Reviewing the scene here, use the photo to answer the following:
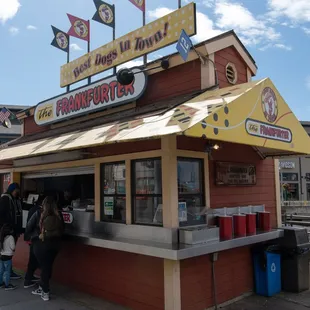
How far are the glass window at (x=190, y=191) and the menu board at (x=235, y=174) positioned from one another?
1.39 ft

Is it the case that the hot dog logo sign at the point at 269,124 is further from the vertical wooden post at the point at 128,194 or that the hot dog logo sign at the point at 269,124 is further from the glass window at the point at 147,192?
the vertical wooden post at the point at 128,194

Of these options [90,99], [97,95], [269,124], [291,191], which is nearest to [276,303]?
[269,124]

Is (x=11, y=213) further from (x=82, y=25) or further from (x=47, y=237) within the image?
(x=82, y=25)

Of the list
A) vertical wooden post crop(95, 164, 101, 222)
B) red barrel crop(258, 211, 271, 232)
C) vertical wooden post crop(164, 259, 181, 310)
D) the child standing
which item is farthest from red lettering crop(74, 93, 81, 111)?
red barrel crop(258, 211, 271, 232)

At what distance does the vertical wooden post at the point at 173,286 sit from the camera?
4.66m

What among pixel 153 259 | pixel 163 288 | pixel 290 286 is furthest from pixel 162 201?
pixel 290 286

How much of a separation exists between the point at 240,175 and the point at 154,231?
82.4 inches

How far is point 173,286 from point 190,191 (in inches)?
54.0

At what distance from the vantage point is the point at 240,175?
621cm

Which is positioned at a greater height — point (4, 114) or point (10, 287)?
point (4, 114)

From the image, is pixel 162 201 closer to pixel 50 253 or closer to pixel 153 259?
pixel 153 259

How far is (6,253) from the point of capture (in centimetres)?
652

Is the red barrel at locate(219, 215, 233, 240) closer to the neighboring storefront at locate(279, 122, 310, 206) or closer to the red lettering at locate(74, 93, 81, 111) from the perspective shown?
the red lettering at locate(74, 93, 81, 111)

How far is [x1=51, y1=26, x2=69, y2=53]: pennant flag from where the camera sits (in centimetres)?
988
